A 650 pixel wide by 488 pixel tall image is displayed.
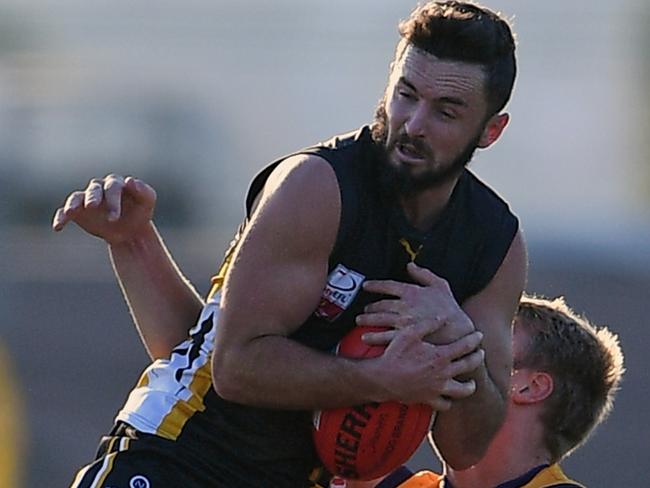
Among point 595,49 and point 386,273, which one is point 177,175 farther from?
point 386,273

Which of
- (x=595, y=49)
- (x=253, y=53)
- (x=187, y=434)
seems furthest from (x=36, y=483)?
(x=187, y=434)

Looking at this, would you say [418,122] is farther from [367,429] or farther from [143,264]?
[143,264]

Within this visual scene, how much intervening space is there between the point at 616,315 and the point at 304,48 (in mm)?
4176

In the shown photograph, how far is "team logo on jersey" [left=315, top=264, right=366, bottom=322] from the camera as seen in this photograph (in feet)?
13.8

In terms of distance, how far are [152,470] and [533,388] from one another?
117 centimetres

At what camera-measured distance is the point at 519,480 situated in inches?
189

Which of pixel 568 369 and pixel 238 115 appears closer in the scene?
pixel 568 369

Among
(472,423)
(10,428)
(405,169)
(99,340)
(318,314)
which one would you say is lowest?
(99,340)

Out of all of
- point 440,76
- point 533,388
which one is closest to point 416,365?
point 440,76

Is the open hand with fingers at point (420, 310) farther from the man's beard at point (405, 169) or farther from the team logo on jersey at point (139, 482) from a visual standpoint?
the team logo on jersey at point (139, 482)

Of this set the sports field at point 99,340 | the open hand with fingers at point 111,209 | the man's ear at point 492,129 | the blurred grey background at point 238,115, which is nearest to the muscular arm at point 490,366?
the man's ear at point 492,129

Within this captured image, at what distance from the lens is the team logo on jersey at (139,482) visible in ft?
14.2

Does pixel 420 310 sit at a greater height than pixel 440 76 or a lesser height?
lesser

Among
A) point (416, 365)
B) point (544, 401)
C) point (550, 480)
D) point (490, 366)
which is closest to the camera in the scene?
point (416, 365)
